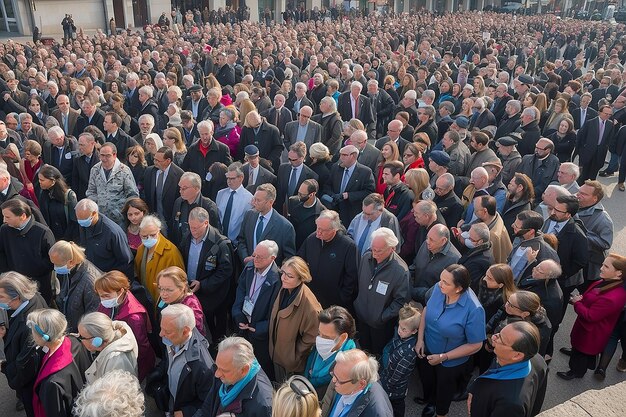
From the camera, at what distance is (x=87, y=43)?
665 inches

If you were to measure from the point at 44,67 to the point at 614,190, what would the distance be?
13.6 meters

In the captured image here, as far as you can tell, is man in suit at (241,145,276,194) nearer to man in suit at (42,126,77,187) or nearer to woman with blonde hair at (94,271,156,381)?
woman with blonde hair at (94,271,156,381)

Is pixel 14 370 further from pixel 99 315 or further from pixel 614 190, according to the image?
pixel 614 190

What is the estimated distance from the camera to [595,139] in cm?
923

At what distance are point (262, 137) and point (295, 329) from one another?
14.3 feet

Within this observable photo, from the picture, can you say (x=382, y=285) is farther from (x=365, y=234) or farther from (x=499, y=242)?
(x=499, y=242)

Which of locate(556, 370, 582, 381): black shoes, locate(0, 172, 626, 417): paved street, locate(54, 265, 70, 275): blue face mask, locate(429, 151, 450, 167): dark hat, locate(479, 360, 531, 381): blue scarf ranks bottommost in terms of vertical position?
locate(0, 172, 626, 417): paved street

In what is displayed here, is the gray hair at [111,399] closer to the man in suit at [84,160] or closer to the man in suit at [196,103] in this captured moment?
the man in suit at [84,160]

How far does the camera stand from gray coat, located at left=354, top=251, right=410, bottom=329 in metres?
4.52

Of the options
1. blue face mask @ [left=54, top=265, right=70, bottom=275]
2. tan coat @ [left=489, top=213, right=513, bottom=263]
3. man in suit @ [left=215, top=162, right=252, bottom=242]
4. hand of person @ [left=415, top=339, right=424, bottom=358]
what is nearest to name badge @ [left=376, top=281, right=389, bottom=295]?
hand of person @ [left=415, top=339, right=424, bottom=358]

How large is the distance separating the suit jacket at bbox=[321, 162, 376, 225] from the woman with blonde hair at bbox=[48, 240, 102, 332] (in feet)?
10.6

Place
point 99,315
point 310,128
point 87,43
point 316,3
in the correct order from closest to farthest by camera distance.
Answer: point 99,315 < point 310,128 < point 87,43 < point 316,3

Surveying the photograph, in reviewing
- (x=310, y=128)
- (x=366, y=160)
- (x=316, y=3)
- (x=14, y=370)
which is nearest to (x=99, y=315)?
(x=14, y=370)

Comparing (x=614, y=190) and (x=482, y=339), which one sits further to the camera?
(x=614, y=190)
